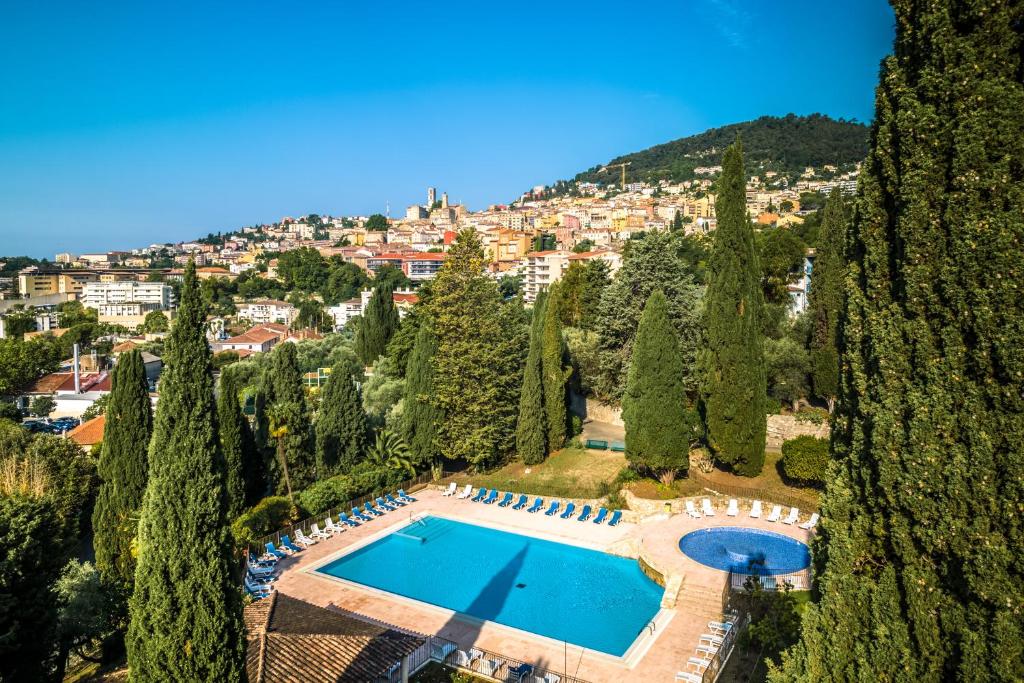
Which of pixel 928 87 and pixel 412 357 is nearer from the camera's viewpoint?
pixel 928 87

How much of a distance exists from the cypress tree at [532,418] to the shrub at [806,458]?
25.1 ft

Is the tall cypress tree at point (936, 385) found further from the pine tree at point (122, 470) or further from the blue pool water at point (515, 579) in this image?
the pine tree at point (122, 470)

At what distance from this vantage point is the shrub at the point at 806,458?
714 inches

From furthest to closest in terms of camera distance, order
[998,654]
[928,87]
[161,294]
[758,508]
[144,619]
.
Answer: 1. [161,294]
2. [758,508]
3. [144,619]
4. [928,87]
5. [998,654]

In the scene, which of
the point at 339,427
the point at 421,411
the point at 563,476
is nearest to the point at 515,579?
the point at 563,476

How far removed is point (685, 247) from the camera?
5372 cm

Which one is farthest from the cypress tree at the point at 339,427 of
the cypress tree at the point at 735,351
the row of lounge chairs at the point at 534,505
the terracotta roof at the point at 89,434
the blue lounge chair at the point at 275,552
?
the cypress tree at the point at 735,351

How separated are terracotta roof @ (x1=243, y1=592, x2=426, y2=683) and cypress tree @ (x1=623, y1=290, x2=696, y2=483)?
418 inches

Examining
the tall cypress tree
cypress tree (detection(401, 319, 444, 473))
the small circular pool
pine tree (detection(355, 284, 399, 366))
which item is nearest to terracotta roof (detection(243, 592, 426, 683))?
the tall cypress tree

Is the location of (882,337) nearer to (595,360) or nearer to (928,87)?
(928,87)

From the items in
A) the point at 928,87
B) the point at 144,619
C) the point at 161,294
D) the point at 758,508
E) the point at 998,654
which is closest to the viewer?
the point at 998,654

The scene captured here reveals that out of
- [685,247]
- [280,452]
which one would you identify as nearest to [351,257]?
[685,247]

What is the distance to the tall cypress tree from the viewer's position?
15.8 feet

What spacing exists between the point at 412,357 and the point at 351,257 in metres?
102
